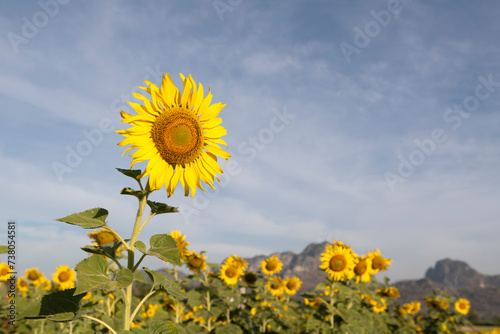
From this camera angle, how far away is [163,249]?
229 cm

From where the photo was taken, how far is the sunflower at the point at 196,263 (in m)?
7.59

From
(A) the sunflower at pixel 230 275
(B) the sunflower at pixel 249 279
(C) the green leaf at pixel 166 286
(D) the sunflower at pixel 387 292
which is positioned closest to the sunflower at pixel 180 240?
(A) the sunflower at pixel 230 275

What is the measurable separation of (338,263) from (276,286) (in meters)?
3.56

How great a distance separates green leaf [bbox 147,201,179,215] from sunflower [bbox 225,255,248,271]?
275 inches

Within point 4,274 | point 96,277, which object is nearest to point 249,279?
point 4,274

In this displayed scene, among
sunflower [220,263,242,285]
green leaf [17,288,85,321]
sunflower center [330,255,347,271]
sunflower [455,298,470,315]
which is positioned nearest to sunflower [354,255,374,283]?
sunflower center [330,255,347,271]

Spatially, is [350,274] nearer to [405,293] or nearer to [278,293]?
[278,293]

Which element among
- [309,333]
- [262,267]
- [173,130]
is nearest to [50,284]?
[262,267]

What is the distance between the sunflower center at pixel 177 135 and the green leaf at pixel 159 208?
47cm

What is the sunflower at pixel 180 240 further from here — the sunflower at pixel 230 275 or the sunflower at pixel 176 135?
the sunflower at pixel 176 135

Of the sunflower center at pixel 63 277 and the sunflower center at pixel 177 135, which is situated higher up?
the sunflower center at pixel 177 135

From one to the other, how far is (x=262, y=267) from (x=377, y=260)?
3.59 m

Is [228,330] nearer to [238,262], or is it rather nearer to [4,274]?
[238,262]

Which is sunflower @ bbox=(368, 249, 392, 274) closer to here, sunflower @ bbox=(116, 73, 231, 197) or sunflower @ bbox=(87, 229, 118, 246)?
sunflower @ bbox=(87, 229, 118, 246)
